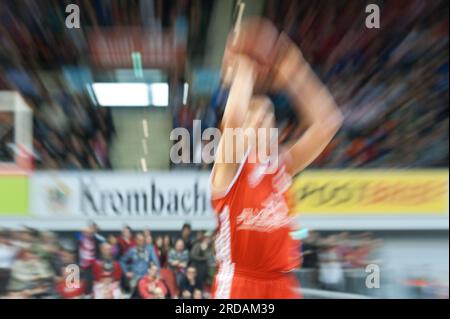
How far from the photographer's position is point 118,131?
8.43 feet

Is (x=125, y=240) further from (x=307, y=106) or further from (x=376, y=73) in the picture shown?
(x=376, y=73)

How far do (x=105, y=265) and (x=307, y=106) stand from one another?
80 centimetres

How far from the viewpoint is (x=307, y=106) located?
254cm

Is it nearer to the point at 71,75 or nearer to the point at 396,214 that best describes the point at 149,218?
the point at 71,75

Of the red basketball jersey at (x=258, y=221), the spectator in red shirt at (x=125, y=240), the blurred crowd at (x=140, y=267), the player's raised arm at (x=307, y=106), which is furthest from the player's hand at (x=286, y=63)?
the spectator in red shirt at (x=125, y=240)

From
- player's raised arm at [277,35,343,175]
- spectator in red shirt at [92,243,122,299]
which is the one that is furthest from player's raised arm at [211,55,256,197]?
spectator in red shirt at [92,243,122,299]

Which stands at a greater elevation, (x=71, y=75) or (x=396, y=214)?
(x=71, y=75)

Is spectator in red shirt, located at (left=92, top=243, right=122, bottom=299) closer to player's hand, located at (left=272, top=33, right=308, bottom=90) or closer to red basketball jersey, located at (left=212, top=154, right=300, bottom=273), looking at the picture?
red basketball jersey, located at (left=212, top=154, right=300, bottom=273)

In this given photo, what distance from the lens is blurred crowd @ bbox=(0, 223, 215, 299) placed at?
2.55 m

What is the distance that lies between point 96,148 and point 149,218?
28 centimetres

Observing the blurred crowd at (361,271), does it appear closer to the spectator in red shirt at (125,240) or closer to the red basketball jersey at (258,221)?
the red basketball jersey at (258,221)
